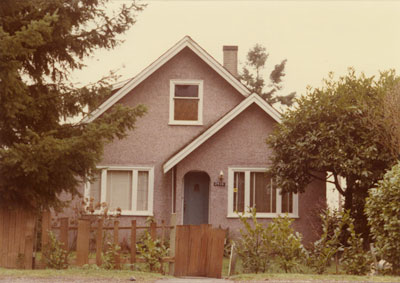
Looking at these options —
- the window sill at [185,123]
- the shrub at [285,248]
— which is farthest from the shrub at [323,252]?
the window sill at [185,123]

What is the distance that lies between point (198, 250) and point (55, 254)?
3.10 meters

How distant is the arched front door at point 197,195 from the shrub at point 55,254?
1023 centimetres

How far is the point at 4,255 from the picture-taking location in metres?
13.8

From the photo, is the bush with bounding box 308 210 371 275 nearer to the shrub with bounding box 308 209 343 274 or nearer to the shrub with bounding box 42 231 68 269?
the shrub with bounding box 308 209 343 274

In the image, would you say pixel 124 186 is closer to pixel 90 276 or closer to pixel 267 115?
pixel 267 115

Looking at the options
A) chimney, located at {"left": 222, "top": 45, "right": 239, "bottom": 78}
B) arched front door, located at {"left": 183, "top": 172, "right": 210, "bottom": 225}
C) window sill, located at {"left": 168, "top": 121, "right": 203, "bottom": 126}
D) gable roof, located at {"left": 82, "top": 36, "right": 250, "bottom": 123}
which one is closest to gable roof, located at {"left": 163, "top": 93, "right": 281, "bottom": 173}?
gable roof, located at {"left": 82, "top": 36, "right": 250, "bottom": 123}

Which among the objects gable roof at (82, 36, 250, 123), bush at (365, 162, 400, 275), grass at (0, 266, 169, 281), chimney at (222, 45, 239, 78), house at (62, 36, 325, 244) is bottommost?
grass at (0, 266, 169, 281)

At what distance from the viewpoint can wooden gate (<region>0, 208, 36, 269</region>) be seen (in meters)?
13.7

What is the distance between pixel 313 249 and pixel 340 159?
4541 mm

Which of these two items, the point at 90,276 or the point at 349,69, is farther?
the point at 349,69

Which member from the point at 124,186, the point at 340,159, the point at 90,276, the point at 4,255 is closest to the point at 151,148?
the point at 124,186

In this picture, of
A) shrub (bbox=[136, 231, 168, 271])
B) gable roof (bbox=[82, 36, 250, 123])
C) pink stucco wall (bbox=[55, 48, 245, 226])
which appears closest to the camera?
shrub (bbox=[136, 231, 168, 271])

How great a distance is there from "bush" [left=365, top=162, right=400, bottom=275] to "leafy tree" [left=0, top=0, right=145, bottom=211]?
552 cm

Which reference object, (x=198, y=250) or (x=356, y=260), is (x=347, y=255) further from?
(x=198, y=250)
